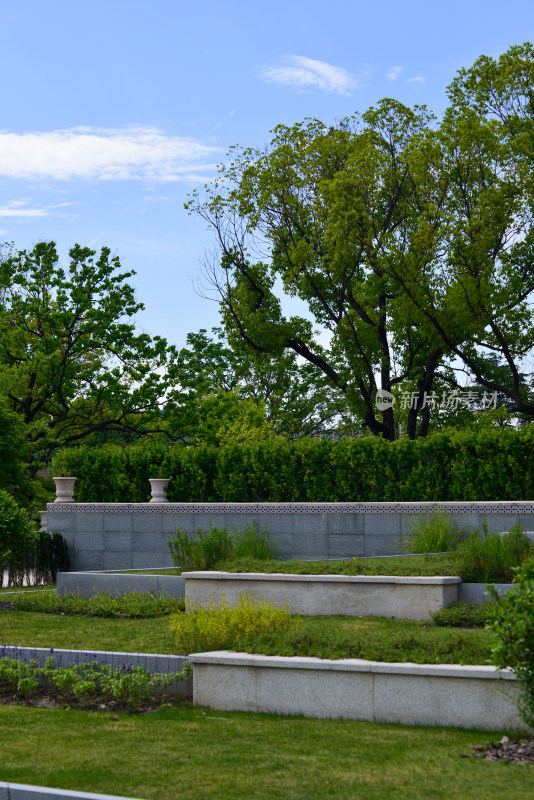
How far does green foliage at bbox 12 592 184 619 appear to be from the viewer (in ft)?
42.8

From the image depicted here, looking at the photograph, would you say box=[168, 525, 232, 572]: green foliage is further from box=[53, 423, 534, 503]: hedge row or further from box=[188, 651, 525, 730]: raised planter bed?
box=[188, 651, 525, 730]: raised planter bed

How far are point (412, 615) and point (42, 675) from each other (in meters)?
4.66

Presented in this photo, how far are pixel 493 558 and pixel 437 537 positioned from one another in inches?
104

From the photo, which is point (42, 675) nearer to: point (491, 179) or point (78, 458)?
point (78, 458)

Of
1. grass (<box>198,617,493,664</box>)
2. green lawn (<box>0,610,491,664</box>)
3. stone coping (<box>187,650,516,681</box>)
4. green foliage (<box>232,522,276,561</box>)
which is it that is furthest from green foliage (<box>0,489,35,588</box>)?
stone coping (<box>187,650,516,681</box>)

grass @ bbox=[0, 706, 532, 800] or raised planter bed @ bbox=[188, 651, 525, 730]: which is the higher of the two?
raised planter bed @ bbox=[188, 651, 525, 730]

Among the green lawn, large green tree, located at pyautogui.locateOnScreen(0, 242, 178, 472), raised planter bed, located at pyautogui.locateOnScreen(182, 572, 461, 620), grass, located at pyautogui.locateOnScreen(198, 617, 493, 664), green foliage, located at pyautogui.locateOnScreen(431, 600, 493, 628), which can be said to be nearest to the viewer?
grass, located at pyautogui.locateOnScreen(198, 617, 493, 664)

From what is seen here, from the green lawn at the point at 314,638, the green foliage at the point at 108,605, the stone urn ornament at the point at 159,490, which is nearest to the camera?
the green lawn at the point at 314,638

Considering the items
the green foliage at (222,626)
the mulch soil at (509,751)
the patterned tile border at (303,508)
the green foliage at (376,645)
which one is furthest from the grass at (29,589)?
the mulch soil at (509,751)

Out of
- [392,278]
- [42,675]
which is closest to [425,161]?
[392,278]

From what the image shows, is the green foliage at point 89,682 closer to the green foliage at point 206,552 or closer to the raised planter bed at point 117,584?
the raised planter bed at point 117,584

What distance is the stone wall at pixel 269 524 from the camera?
16.4 meters

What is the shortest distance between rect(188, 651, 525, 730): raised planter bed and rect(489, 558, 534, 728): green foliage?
0.44 meters

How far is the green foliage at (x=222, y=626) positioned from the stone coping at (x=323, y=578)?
2265 millimetres
